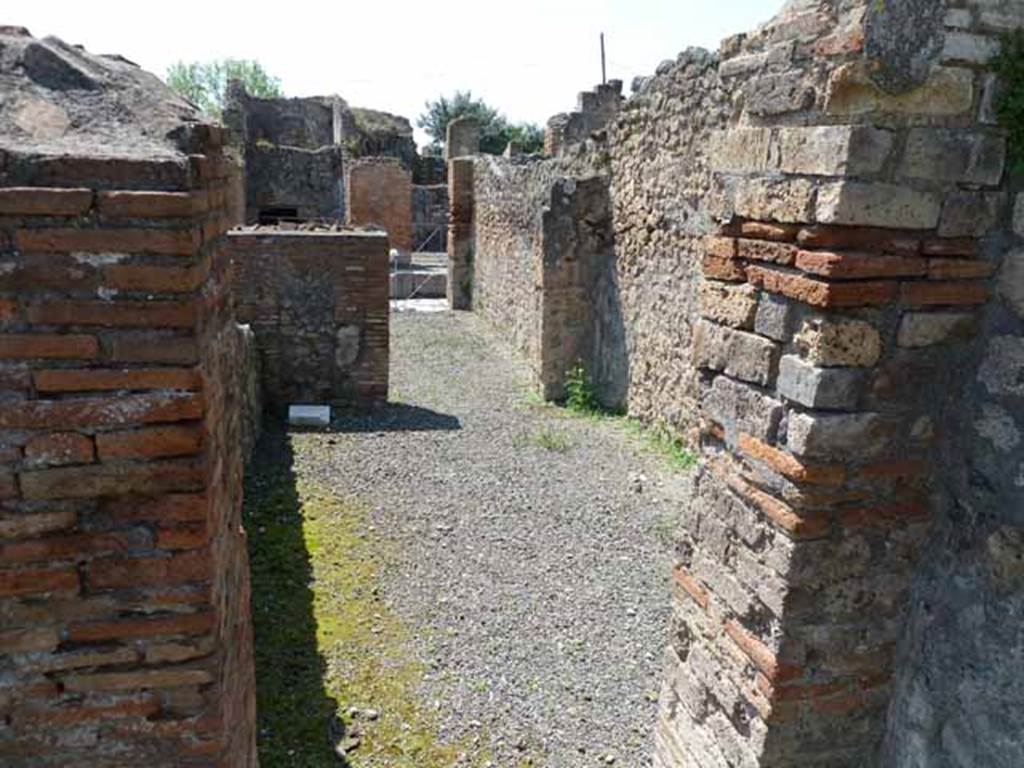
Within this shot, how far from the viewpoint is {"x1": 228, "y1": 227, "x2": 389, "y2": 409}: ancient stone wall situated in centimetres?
825

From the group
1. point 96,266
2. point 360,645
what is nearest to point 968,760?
point 96,266

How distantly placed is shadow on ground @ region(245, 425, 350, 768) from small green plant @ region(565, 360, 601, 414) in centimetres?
372

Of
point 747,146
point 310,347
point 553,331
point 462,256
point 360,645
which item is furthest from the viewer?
point 462,256

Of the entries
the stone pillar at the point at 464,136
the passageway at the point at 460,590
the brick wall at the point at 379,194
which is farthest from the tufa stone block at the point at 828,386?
the stone pillar at the point at 464,136

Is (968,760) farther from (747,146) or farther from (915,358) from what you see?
(747,146)

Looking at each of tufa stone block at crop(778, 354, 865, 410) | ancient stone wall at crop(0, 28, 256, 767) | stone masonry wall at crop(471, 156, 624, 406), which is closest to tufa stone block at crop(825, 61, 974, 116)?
tufa stone block at crop(778, 354, 865, 410)

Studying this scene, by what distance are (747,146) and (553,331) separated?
22.8ft

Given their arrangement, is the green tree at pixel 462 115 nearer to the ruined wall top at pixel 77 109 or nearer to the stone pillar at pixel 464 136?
the stone pillar at pixel 464 136

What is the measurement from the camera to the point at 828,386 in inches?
82.4

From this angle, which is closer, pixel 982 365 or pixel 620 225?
pixel 982 365

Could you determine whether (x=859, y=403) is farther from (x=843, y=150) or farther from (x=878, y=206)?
(x=843, y=150)

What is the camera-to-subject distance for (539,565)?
535 cm

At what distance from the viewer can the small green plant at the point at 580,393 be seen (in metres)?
9.15

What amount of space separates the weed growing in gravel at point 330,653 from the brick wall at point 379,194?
1401cm
